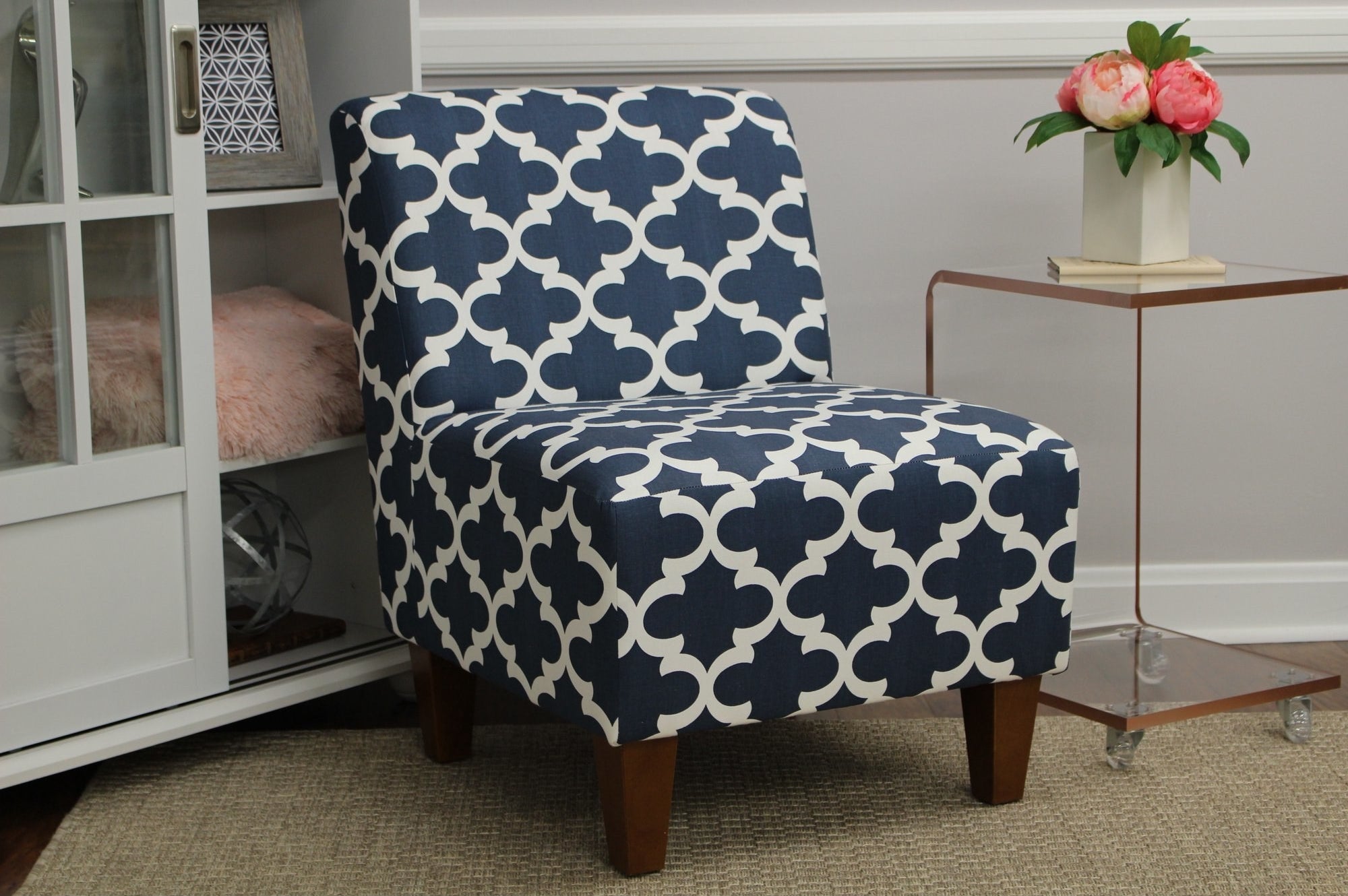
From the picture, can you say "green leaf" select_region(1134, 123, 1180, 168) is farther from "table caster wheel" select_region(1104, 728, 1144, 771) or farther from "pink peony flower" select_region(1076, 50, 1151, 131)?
"table caster wheel" select_region(1104, 728, 1144, 771)

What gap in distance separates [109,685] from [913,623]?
89cm

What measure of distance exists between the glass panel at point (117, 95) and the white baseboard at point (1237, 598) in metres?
1.51

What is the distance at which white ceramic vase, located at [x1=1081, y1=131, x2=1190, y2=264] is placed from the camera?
1853mm

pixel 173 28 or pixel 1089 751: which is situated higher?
pixel 173 28

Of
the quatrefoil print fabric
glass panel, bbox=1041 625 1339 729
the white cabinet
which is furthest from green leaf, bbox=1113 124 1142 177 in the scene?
the white cabinet

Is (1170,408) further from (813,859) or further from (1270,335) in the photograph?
(813,859)

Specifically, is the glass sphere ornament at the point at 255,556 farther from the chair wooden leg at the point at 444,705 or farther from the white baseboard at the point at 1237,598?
the white baseboard at the point at 1237,598

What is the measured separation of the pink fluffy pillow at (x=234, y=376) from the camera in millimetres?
1566

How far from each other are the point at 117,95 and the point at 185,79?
0.07 m

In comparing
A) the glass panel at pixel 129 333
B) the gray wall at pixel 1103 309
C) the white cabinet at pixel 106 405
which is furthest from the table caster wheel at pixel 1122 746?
the glass panel at pixel 129 333

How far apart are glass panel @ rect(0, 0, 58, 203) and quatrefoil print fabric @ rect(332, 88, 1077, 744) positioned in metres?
0.32

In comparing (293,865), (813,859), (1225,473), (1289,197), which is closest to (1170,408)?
(1225,473)

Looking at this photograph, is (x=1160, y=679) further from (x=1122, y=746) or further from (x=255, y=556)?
(x=255, y=556)

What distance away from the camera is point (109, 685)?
1641 mm
